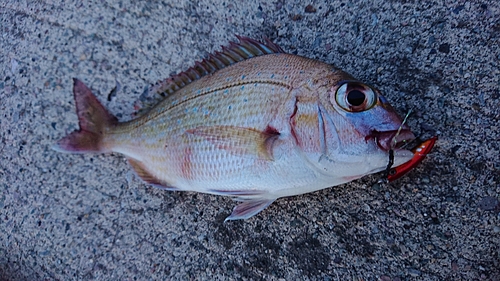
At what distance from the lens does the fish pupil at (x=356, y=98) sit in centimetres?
121

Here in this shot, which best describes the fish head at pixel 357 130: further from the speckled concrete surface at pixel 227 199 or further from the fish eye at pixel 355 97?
the speckled concrete surface at pixel 227 199

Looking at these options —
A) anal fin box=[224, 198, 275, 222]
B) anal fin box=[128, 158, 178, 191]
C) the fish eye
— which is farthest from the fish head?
anal fin box=[128, 158, 178, 191]

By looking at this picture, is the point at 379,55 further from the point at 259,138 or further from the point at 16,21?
the point at 16,21

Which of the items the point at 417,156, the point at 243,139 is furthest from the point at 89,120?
the point at 417,156

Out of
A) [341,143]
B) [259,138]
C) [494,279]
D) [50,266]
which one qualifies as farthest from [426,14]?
[50,266]

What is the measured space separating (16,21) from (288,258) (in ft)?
7.57

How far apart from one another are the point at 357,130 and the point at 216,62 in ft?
2.47

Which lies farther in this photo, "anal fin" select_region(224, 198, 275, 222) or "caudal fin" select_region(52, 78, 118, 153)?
"caudal fin" select_region(52, 78, 118, 153)

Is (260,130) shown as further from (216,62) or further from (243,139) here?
(216,62)

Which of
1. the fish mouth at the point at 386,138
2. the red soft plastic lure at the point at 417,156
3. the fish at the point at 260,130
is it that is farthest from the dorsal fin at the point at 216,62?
the red soft plastic lure at the point at 417,156

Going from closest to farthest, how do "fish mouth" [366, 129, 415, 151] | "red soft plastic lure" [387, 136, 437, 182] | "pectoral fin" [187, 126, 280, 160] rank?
1. "fish mouth" [366, 129, 415, 151]
2. "pectoral fin" [187, 126, 280, 160]
3. "red soft plastic lure" [387, 136, 437, 182]

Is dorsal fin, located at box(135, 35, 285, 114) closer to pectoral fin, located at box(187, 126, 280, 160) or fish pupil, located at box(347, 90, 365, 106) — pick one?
pectoral fin, located at box(187, 126, 280, 160)

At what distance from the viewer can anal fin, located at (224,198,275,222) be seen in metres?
1.51

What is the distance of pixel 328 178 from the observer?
1317 mm
